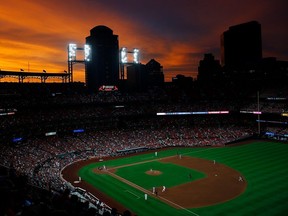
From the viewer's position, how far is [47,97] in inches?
2682

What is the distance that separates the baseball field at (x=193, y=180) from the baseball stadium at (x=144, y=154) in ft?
0.47

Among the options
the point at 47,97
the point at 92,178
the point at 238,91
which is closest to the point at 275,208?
the point at 92,178

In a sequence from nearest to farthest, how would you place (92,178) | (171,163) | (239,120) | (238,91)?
(92,178) < (171,163) < (239,120) < (238,91)

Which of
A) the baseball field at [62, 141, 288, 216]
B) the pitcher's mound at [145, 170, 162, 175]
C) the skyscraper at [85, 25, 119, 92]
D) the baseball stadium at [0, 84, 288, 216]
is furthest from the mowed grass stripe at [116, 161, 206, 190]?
the skyscraper at [85, 25, 119, 92]

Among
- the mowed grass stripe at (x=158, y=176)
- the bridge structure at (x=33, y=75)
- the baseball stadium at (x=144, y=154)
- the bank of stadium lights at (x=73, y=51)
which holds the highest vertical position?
the bank of stadium lights at (x=73, y=51)

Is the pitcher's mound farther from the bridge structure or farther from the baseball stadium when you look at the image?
the bridge structure

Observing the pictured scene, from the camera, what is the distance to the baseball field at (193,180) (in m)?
30.8

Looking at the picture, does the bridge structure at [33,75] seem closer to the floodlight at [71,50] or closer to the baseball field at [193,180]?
the floodlight at [71,50]

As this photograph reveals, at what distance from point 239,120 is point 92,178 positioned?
183 ft

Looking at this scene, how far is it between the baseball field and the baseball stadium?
0.47 ft

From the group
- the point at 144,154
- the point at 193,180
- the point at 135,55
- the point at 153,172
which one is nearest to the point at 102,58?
the point at 135,55

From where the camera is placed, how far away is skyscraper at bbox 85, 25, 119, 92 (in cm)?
11119

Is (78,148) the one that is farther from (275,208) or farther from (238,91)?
(238,91)

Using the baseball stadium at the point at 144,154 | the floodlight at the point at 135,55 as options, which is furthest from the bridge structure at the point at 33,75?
the floodlight at the point at 135,55
